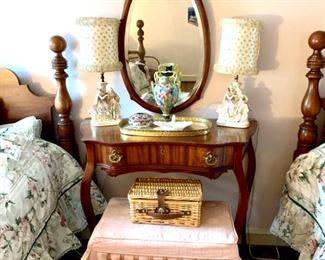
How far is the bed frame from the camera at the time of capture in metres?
1.88

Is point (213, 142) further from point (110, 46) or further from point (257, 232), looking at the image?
point (257, 232)

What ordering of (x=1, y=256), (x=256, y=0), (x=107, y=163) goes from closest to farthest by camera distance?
(x=1, y=256), (x=107, y=163), (x=256, y=0)

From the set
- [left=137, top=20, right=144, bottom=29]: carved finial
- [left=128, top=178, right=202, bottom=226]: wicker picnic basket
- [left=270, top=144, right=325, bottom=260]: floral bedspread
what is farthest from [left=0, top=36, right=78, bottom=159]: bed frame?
[left=270, top=144, right=325, bottom=260]: floral bedspread

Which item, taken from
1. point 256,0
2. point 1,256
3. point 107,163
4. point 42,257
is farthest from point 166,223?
point 256,0

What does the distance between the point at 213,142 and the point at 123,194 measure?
862 mm

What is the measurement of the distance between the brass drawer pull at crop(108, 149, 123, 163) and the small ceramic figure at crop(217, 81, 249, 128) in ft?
1.77

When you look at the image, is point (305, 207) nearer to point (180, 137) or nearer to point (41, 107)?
point (180, 137)

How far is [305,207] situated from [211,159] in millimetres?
512

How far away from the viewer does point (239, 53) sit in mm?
1585

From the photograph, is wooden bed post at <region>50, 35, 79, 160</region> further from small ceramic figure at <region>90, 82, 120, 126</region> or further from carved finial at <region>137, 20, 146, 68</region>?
carved finial at <region>137, 20, 146, 68</region>

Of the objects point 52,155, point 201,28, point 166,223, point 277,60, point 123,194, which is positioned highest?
point 201,28

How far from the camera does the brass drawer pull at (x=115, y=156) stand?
1.56 m

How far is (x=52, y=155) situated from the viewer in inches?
70.0

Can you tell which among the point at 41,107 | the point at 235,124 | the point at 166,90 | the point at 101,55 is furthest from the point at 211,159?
the point at 41,107
